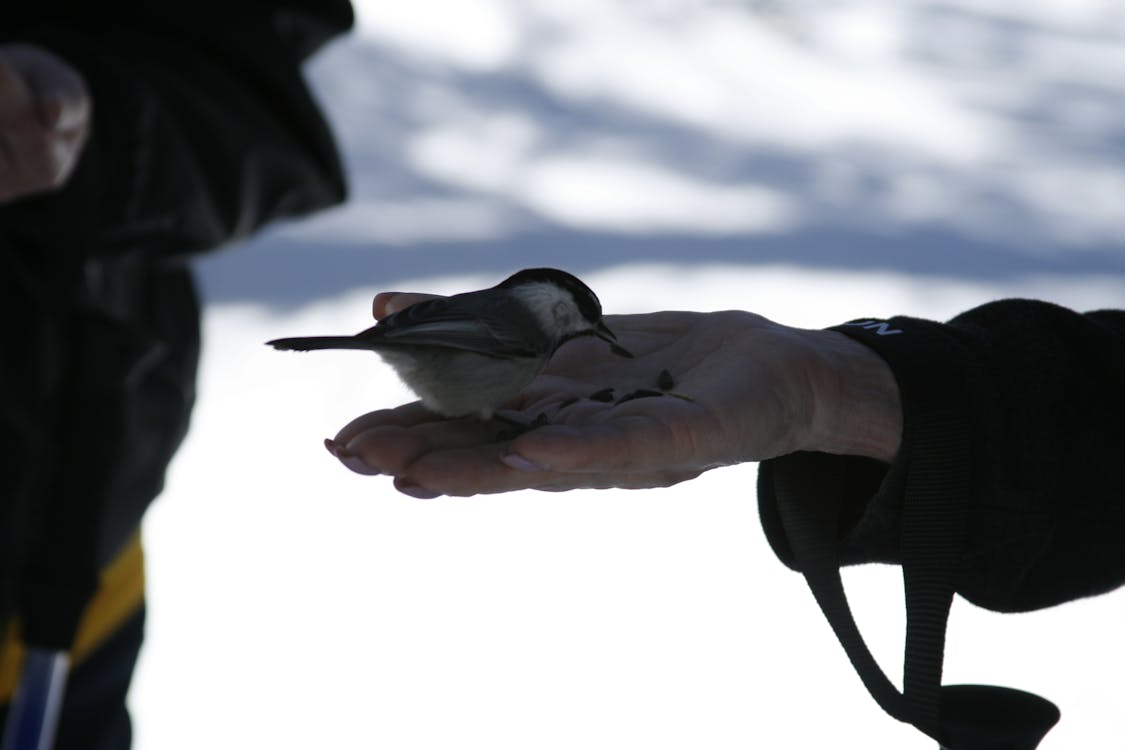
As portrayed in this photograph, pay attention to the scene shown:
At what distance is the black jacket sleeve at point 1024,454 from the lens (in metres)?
1.36

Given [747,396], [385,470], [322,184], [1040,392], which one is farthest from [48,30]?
[1040,392]

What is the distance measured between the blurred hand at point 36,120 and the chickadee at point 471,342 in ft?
2.51

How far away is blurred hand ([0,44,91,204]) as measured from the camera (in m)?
0.86

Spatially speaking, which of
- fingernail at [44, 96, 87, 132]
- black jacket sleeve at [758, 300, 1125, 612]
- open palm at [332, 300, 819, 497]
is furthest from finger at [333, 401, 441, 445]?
fingernail at [44, 96, 87, 132]

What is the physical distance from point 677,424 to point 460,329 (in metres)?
0.61

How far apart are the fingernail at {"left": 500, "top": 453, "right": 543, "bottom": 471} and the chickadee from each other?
460mm

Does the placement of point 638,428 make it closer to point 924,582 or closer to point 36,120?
point 924,582

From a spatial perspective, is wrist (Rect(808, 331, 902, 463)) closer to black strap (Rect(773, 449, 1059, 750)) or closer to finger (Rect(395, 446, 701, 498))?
black strap (Rect(773, 449, 1059, 750))

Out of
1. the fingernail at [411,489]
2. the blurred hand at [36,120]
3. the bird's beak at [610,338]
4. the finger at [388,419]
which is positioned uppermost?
the blurred hand at [36,120]

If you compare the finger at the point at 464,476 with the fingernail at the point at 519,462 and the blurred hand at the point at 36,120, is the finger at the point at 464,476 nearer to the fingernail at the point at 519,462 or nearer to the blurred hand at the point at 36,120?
the fingernail at the point at 519,462

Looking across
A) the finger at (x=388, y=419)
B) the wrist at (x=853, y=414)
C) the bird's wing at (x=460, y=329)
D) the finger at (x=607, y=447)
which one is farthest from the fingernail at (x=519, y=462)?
the bird's wing at (x=460, y=329)

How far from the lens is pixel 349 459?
4.75 ft

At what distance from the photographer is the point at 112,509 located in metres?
1.02

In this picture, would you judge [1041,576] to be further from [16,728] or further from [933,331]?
[16,728]
